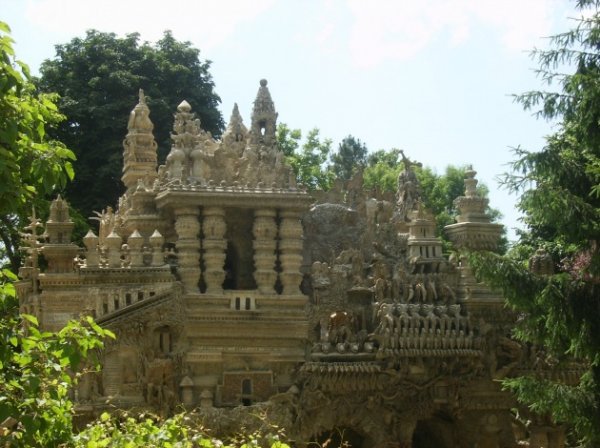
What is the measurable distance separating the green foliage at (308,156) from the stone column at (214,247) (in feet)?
58.8

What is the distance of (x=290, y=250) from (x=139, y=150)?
5658mm

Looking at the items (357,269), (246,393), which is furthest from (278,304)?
(357,269)

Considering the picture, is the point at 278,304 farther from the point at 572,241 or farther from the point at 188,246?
the point at 572,241

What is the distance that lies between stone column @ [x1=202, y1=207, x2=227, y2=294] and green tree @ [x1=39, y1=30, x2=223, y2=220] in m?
11.3

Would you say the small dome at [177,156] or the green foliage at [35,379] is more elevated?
the small dome at [177,156]

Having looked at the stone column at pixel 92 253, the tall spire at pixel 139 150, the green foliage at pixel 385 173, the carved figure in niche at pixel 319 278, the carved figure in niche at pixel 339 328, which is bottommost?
the carved figure in niche at pixel 339 328

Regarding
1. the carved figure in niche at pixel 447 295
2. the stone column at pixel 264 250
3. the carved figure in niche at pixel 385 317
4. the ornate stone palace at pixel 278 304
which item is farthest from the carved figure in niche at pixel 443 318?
the stone column at pixel 264 250

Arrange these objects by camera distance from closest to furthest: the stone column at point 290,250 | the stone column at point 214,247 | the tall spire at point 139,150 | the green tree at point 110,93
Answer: the stone column at point 214,247, the stone column at point 290,250, the tall spire at point 139,150, the green tree at point 110,93

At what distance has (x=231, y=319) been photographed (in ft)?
86.5

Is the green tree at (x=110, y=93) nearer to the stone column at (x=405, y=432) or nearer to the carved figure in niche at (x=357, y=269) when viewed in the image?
the carved figure in niche at (x=357, y=269)

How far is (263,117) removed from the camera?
96.1ft

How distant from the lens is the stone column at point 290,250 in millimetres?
26875

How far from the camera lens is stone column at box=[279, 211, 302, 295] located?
26875mm

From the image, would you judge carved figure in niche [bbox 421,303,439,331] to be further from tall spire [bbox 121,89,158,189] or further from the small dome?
tall spire [bbox 121,89,158,189]
